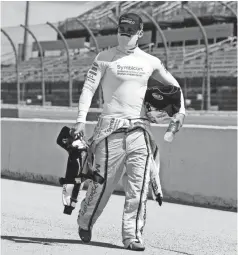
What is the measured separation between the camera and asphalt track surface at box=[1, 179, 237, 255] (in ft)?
17.7

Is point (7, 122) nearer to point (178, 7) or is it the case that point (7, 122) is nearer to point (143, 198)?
point (143, 198)

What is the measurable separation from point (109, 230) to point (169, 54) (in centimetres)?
3821

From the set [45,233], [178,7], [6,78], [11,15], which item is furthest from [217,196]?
[178,7]

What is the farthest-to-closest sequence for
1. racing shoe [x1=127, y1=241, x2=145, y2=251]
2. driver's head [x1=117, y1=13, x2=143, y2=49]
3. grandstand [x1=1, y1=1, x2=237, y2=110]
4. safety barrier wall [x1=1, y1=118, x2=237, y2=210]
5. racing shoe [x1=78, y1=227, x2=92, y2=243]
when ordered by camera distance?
grandstand [x1=1, y1=1, x2=237, y2=110], safety barrier wall [x1=1, y1=118, x2=237, y2=210], racing shoe [x1=78, y1=227, x2=92, y2=243], driver's head [x1=117, y1=13, x2=143, y2=49], racing shoe [x1=127, y1=241, x2=145, y2=251]

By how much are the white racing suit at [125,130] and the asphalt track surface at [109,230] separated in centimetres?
37

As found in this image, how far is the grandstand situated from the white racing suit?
2446 centimetres

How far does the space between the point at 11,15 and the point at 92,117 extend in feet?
40.0

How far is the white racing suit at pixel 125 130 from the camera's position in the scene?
5301 mm

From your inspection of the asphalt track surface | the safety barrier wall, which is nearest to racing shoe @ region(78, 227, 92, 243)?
the asphalt track surface

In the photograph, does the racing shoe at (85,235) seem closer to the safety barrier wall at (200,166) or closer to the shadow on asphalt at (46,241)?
the shadow on asphalt at (46,241)

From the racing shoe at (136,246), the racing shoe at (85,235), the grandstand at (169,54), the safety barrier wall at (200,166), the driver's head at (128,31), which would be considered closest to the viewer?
the racing shoe at (136,246)

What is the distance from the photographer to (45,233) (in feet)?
19.8

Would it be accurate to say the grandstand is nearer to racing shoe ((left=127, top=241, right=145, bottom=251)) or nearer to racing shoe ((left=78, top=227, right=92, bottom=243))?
racing shoe ((left=78, top=227, right=92, bottom=243))

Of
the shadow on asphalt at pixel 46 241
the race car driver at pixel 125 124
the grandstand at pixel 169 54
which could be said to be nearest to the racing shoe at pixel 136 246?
the race car driver at pixel 125 124
